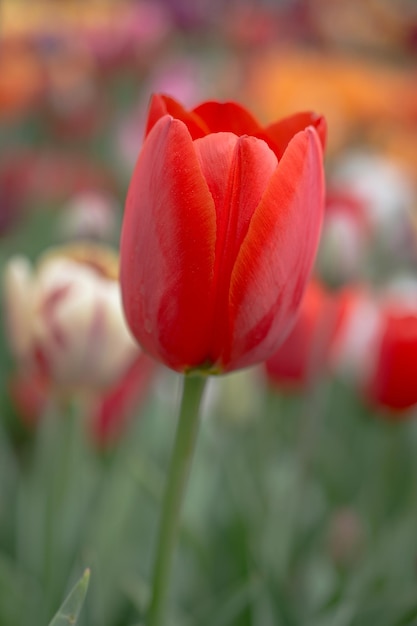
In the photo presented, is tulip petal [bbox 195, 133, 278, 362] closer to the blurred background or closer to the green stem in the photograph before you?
the green stem

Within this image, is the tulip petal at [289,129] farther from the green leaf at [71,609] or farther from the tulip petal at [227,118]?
the green leaf at [71,609]

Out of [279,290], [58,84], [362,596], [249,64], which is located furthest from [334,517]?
[249,64]

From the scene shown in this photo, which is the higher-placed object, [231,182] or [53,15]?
[53,15]

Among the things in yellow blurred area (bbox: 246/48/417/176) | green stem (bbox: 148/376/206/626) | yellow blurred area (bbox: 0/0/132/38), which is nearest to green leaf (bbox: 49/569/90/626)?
green stem (bbox: 148/376/206/626)

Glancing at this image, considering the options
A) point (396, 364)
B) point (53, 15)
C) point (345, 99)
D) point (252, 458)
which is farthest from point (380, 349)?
point (53, 15)

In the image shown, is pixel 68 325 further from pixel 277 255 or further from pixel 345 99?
pixel 345 99

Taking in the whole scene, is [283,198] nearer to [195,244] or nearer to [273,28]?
[195,244]

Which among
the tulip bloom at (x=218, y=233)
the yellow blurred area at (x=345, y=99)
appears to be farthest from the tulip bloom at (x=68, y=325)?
the yellow blurred area at (x=345, y=99)
